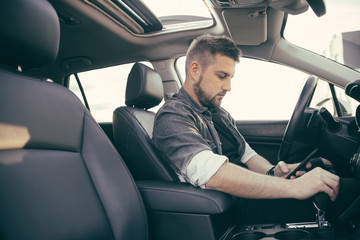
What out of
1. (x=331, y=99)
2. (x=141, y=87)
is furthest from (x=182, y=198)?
(x=331, y=99)

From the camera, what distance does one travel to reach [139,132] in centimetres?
144

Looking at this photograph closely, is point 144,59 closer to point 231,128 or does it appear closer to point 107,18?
point 107,18

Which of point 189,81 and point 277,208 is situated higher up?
point 189,81

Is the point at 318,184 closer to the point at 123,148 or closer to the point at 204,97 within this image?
the point at 204,97

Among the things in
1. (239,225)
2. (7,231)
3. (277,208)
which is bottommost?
(239,225)

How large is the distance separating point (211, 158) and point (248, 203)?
369 millimetres

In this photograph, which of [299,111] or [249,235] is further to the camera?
[299,111]

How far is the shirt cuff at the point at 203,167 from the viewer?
1177 millimetres

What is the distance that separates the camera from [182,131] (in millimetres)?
1295

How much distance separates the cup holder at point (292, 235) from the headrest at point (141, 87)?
0.99m

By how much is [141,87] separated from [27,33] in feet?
2.61

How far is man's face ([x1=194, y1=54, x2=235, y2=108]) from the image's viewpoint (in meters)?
1.59

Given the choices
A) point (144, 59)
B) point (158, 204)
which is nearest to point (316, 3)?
point (158, 204)

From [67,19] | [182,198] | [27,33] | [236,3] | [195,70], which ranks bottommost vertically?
[182,198]
